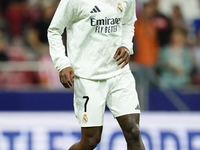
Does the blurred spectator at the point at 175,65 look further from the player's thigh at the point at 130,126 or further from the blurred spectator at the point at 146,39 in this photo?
the player's thigh at the point at 130,126

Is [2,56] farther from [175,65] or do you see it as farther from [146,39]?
[175,65]

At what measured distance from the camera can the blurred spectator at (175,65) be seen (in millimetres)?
7906

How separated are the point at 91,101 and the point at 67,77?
33cm

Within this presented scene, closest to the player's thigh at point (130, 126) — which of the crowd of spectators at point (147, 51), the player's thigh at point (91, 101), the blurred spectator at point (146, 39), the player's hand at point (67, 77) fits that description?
the player's thigh at point (91, 101)

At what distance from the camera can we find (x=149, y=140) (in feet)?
19.3

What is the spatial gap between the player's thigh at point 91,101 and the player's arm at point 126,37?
0.27 meters

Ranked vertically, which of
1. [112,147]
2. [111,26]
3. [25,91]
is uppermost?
[111,26]

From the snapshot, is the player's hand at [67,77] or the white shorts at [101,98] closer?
the player's hand at [67,77]

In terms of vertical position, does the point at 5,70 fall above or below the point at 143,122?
above

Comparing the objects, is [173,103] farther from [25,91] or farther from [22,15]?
[22,15]

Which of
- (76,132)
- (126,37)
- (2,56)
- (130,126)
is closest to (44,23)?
(2,56)

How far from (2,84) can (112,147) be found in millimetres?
2863

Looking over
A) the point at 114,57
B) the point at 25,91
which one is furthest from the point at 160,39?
the point at 114,57

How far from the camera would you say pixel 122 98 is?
14.2 ft
